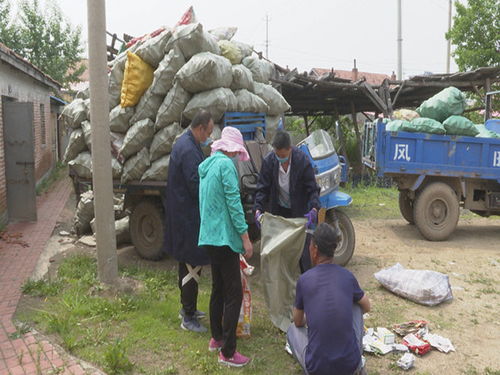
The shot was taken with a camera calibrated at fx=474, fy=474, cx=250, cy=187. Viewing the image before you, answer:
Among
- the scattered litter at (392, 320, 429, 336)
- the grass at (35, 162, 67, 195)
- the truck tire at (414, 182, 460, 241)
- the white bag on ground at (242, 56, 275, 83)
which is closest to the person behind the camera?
the scattered litter at (392, 320, 429, 336)

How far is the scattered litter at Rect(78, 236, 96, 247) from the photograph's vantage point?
724 cm

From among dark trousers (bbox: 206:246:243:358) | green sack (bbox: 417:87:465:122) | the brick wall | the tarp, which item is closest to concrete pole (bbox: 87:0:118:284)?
dark trousers (bbox: 206:246:243:358)

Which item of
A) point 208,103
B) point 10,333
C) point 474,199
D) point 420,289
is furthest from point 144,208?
point 474,199

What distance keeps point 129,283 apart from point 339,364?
121 inches

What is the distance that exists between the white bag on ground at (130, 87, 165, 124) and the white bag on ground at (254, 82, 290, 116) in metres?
1.41

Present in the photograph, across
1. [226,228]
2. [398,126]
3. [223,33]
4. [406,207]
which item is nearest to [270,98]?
[223,33]

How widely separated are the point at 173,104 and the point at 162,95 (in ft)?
1.14

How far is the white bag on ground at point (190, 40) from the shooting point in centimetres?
566

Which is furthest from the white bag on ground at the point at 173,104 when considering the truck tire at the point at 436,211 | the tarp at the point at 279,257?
the truck tire at the point at 436,211

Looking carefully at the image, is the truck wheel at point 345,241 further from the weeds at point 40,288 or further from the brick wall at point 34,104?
the brick wall at point 34,104

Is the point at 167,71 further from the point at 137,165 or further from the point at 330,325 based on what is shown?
the point at 330,325

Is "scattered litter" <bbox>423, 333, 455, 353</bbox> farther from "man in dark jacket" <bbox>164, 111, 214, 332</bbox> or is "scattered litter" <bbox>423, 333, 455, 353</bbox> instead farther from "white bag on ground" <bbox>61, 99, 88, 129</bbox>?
"white bag on ground" <bbox>61, 99, 88, 129</bbox>

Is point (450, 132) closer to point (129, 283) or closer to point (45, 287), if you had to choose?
point (129, 283)

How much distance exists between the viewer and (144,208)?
6.47 m
